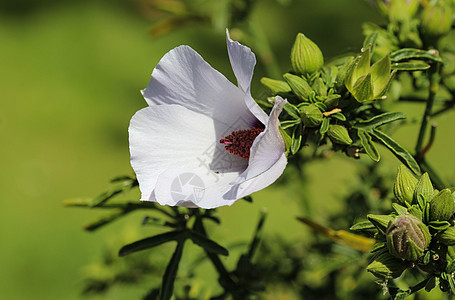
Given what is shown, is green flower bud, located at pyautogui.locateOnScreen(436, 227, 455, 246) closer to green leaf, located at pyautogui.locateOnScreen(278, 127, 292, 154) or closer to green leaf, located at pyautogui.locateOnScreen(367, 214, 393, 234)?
green leaf, located at pyautogui.locateOnScreen(367, 214, 393, 234)

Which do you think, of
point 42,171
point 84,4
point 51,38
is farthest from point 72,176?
point 84,4

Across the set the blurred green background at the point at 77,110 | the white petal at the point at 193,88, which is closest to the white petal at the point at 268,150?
the white petal at the point at 193,88

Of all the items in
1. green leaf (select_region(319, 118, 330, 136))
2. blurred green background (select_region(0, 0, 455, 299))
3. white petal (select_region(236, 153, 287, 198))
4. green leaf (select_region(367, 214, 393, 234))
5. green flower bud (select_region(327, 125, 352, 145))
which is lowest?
blurred green background (select_region(0, 0, 455, 299))

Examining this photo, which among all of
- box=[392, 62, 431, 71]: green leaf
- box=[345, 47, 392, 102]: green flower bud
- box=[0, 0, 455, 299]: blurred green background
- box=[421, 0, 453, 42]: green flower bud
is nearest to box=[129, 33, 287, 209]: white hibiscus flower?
box=[345, 47, 392, 102]: green flower bud

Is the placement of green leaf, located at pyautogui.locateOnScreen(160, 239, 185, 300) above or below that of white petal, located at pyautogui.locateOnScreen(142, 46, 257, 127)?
below

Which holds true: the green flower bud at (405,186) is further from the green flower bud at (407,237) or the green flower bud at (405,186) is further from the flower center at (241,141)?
the flower center at (241,141)

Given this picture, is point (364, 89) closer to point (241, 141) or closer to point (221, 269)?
point (241, 141)
